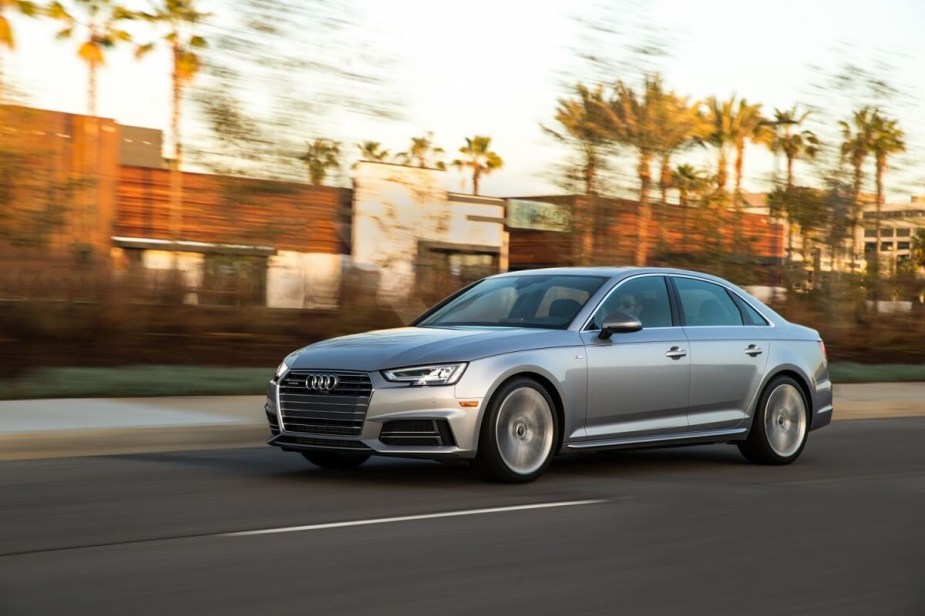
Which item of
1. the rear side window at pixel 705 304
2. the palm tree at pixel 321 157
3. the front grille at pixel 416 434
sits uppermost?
the palm tree at pixel 321 157

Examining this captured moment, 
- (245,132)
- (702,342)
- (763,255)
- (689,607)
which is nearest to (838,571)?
(689,607)

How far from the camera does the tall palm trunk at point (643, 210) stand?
22.7 m

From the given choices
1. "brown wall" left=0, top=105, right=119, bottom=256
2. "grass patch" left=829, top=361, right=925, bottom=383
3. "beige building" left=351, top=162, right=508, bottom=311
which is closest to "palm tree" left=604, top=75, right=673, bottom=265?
"beige building" left=351, top=162, right=508, bottom=311

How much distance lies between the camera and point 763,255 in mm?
26203

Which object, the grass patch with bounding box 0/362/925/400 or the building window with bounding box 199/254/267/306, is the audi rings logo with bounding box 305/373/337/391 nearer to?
the grass patch with bounding box 0/362/925/400

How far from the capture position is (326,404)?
9039 millimetres

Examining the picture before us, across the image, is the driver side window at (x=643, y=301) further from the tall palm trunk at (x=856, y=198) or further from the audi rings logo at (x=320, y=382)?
the tall palm trunk at (x=856, y=198)

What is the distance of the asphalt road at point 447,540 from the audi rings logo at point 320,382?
0.67 meters

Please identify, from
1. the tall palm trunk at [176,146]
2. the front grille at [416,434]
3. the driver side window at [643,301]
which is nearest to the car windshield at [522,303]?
the driver side window at [643,301]

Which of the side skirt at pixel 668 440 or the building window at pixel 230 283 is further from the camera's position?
the building window at pixel 230 283

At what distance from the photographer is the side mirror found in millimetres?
9758

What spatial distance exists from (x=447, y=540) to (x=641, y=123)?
52.8 ft

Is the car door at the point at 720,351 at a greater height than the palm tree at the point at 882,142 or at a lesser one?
lesser

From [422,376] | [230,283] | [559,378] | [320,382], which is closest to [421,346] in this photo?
[422,376]
